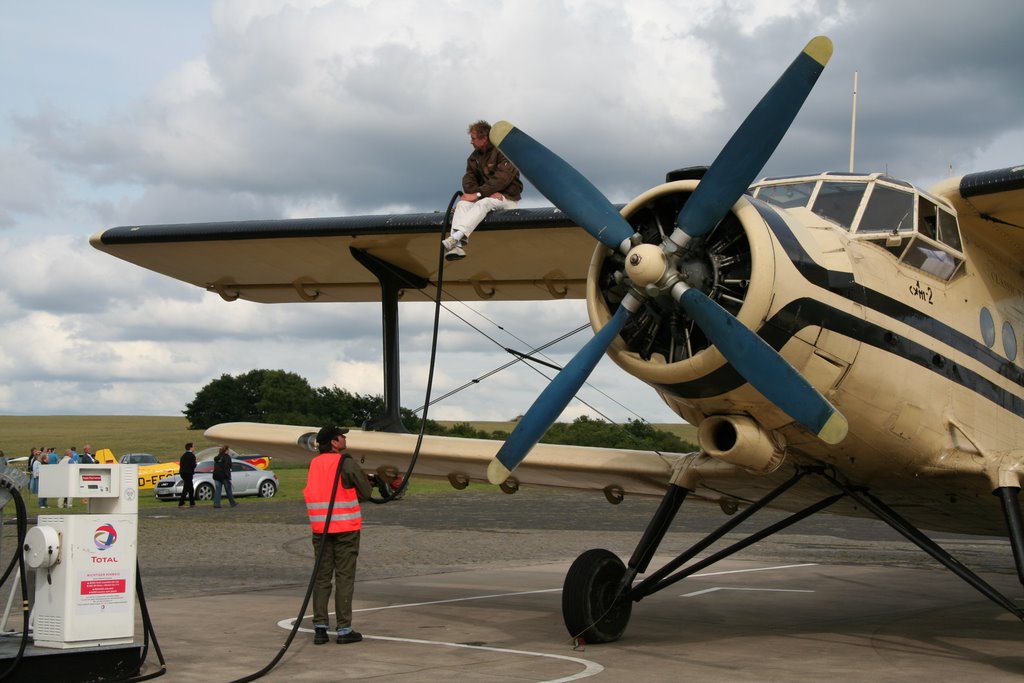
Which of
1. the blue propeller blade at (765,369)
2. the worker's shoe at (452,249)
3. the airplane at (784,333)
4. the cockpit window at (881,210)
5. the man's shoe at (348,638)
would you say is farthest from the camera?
the worker's shoe at (452,249)

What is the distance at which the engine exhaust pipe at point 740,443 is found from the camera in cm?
783

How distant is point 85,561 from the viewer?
748cm

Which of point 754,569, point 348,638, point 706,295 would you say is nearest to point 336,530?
point 348,638

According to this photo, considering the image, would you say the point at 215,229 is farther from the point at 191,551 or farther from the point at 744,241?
the point at 191,551

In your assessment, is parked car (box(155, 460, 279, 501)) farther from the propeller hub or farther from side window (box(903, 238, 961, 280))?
the propeller hub

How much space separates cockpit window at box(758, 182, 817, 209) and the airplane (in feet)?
0.07

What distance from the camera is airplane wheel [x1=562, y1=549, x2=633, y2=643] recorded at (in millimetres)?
8930

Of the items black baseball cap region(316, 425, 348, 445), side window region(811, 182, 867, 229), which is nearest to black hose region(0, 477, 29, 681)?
black baseball cap region(316, 425, 348, 445)

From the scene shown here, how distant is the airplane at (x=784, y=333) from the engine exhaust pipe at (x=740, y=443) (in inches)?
0.6

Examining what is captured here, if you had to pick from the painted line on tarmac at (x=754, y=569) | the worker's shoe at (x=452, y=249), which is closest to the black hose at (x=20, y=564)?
the worker's shoe at (x=452, y=249)

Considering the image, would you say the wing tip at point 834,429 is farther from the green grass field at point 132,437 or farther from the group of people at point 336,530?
the green grass field at point 132,437

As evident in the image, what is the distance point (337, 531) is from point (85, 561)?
7.17ft

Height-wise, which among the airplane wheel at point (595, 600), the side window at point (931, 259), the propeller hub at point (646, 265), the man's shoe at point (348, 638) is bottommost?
the man's shoe at point (348, 638)

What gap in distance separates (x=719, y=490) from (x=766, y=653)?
2.05 meters
